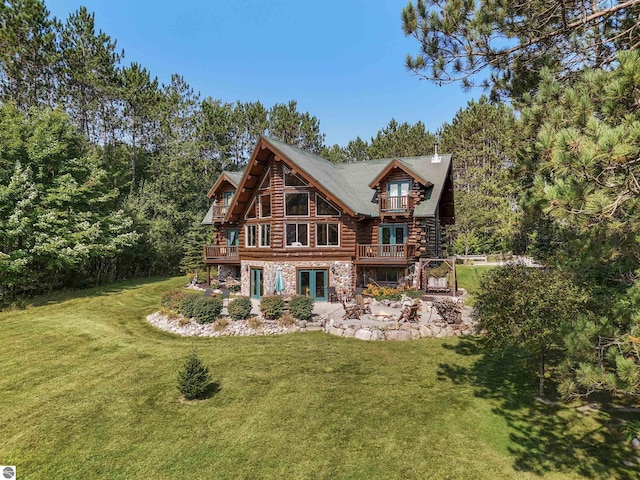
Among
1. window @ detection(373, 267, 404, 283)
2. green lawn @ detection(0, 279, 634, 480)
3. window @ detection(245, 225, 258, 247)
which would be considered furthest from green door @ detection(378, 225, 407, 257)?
green lawn @ detection(0, 279, 634, 480)

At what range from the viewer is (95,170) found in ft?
87.1

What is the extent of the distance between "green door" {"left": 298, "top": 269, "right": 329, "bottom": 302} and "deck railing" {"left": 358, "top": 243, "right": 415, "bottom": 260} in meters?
2.77

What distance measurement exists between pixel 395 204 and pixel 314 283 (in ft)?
24.4

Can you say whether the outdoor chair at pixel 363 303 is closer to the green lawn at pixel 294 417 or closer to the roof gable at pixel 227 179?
the green lawn at pixel 294 417

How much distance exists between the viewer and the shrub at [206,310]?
54.6ft

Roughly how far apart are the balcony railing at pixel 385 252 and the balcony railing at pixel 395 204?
2305 millimetres

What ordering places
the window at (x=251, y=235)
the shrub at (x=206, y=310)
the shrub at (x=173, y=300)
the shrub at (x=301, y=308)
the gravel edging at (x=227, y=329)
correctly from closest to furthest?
the gravel edging at (x=227, y=329), the shrub at (x=206, y=310), the shrub at (x=301, y=308), the shrub at (x=173, y=300), the window at (x=251, y=235)

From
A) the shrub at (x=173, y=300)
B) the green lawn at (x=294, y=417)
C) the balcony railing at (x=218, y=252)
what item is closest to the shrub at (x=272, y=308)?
the green lawn at (x=294, y=417)

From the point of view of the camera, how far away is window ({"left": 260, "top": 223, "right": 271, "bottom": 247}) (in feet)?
73.9

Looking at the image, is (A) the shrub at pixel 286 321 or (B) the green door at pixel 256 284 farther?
(B) the green door at pixel 256 284

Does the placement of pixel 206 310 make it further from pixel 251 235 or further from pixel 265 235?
pixel 251 235

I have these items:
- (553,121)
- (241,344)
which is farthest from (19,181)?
(553,121)

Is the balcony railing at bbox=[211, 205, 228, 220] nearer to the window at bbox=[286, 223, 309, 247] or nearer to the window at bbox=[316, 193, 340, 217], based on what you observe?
the window at bbox=[286, 223, 309, 247]

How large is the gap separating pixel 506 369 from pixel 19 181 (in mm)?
26963
